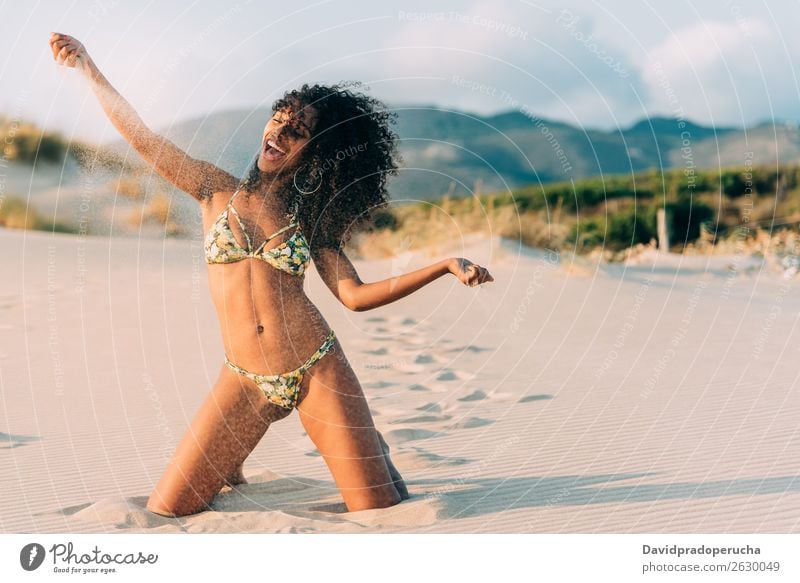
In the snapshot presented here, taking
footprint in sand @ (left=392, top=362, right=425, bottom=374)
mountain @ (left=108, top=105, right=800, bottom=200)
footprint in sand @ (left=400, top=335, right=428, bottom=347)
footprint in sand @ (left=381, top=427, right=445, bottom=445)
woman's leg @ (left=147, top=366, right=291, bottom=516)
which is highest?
mountain @ (left=108, top=105, right=800, bottom=200)

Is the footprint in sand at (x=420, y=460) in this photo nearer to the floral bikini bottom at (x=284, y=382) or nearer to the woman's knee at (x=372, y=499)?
the woman's knee at (x=372, y=499)

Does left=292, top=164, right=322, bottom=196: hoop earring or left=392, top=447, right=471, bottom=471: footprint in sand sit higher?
left=292, top=164, right=322, bottom=196: hoop earring

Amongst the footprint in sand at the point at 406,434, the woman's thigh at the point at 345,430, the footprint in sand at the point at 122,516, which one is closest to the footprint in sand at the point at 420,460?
the footprint in sand at the point at 406,434

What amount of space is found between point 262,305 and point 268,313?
56 millimetres

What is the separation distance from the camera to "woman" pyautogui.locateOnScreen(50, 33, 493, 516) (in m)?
5.20

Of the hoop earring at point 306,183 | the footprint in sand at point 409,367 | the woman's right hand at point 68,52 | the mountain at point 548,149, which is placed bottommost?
the footprint in sand at point 409,367

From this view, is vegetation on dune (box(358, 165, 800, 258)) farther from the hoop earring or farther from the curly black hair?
the hoop earring

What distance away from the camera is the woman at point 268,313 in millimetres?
5203

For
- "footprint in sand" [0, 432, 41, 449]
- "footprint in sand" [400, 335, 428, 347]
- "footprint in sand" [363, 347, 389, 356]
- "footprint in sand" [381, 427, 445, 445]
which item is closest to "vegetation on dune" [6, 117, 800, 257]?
"footprint in sand" [400, 335, 428, 347]

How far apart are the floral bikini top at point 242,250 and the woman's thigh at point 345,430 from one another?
46 cm

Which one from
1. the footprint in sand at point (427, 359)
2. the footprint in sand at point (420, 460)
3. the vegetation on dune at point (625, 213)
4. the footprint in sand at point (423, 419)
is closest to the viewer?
the footprint in sand at point (420, 460)

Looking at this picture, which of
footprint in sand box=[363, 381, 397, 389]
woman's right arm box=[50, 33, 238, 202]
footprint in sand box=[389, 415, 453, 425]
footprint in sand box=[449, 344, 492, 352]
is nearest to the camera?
woman's right arm box=[50, 33, 238, 202]

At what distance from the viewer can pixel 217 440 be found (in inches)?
207

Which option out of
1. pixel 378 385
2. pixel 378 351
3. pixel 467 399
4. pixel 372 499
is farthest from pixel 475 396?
Result: pixel 372 499
